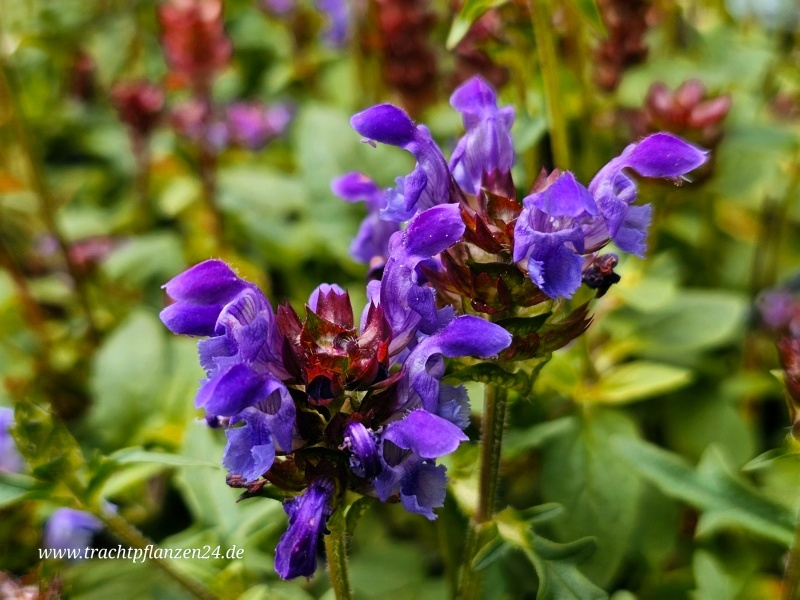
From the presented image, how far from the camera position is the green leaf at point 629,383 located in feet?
4.40

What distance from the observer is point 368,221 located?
1.07m

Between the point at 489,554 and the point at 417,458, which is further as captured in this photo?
the point at 489,554

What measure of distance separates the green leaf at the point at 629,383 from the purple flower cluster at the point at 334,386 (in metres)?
0.65

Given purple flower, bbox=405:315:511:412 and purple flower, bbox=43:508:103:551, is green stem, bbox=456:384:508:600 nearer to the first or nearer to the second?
purple flower, bbox=405:315:511:412

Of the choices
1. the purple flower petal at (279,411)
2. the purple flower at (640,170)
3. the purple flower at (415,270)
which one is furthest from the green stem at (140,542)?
the purple flower at (640,170)

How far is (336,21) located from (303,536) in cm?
208

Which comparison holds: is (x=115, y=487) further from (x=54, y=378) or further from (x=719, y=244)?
(x=719, y=244)

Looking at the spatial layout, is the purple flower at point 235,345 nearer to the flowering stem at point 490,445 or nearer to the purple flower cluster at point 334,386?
the purple flower cluster at point 334,386

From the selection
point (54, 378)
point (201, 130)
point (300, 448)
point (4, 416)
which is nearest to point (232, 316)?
point (300, 448)

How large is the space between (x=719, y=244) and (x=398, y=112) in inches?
57.9

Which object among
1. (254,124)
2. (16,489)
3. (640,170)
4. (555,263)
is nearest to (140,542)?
(16,489)

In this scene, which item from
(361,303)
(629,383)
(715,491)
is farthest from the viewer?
(361,303)

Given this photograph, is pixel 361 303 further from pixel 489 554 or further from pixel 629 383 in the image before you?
pixel 489 554

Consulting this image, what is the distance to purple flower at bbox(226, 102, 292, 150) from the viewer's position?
2350 millimetres
